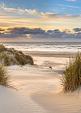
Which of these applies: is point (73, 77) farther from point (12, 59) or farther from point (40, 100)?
point (12, 59)

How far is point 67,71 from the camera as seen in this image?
8.59 metres

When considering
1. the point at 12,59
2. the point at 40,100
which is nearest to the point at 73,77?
the point at 40,100

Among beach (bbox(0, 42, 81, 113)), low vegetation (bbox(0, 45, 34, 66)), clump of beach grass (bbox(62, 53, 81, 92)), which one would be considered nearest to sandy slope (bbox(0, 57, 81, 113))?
beach (bbox(0, 42, 81, 113))

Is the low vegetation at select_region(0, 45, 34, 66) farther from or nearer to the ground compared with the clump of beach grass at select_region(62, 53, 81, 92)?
nearer to the ground

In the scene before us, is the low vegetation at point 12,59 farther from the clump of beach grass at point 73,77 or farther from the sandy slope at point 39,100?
the clump of beach grass at point 73,77

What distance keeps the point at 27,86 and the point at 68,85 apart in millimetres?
1819

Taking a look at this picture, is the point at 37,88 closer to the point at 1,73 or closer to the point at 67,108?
the point at 1,73

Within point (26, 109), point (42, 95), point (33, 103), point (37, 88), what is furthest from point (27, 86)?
point (26, 109)

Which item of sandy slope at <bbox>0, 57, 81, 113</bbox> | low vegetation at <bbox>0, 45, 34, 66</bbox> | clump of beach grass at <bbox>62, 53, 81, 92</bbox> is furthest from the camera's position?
low vegetation at <bbox>0, 45, 34, 66</bbox>

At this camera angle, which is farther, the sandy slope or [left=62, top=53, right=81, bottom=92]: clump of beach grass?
A: [left=62, top=53, right=81, bottom=92]: clump of beach grass

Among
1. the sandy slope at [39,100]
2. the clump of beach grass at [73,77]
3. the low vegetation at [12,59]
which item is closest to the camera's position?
the sandy slope at [39,100]

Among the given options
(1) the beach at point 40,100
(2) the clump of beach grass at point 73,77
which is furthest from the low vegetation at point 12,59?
(2) the clump of beach grass at point 73,77

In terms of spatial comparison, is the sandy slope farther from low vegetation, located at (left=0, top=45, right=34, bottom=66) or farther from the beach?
low vegetation, located at (left=0, top=45, right=34, bottom=66)

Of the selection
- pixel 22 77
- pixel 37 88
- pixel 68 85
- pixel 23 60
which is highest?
pixel 68 85
